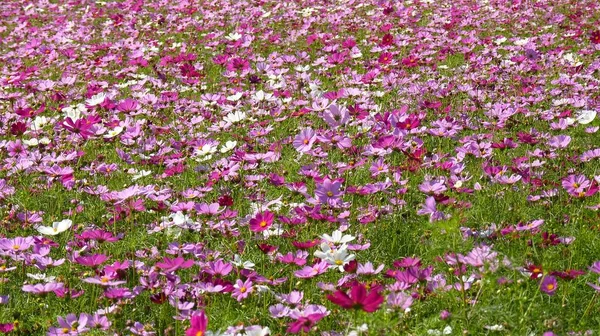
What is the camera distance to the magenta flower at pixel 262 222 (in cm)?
237

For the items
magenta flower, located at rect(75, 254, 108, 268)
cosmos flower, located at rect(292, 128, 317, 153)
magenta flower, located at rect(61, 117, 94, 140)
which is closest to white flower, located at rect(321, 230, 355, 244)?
magenta flower, located at rect(75, 254, 108, 268)

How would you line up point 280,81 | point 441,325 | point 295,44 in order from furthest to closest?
point 295,44
point 280,81
point 441,325

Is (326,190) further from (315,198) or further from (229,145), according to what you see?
(229,145)

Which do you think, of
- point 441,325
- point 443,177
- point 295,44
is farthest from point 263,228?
point 295,44

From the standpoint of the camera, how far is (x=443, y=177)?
293cm

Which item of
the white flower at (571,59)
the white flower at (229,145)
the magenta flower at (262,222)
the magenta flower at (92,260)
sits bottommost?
the white flower at (571,59)

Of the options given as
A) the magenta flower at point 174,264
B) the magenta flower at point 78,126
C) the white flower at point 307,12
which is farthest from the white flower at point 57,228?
the white flower at point 307,12

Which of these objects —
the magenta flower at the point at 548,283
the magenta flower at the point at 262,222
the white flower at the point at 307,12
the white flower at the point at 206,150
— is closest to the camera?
the magenta flower at the point at 548,283

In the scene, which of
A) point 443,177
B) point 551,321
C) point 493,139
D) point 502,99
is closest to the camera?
point 551,321

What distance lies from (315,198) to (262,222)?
418 millimetres

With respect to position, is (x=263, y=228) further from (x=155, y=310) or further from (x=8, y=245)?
(x=8, y=245)

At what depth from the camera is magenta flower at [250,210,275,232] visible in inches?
93.4

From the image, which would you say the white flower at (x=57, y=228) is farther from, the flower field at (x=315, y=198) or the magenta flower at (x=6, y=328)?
the magenta flower at (x=6, y=328)

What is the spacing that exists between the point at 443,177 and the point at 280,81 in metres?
2.12
